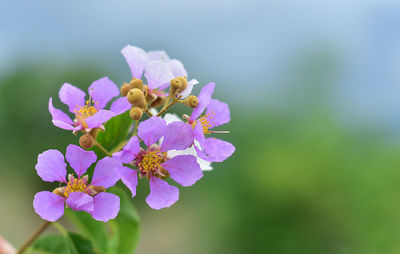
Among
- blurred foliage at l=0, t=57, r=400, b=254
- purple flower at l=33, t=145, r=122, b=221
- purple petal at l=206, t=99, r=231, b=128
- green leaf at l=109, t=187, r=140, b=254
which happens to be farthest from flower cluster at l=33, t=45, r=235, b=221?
blurred foliage at l=0, t=57, r=400, b=254

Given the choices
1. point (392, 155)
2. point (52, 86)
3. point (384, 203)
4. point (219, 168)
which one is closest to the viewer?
point (384, 203)

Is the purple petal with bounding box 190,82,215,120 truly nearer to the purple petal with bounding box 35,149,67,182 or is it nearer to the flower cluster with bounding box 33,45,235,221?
the flower cluster with bounding box 33,45,235,221

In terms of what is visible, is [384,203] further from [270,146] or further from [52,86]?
[52,86]

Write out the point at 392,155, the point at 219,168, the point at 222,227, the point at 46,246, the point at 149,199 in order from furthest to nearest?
the point at 219,168
the point at 222,227
the point at 392,155
the point at 46,246
the point at 149,199

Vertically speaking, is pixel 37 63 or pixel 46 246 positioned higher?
pixel 46 246

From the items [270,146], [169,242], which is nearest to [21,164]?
[169,242]

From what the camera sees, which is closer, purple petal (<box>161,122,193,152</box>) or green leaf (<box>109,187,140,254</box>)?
purple petal (<box>161,122,193,152</box>)

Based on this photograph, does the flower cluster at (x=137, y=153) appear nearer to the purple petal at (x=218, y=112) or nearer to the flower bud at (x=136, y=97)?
the flower bud at (x=136, y=97)

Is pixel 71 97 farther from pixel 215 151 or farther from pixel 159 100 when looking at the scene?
pixel 215 151
